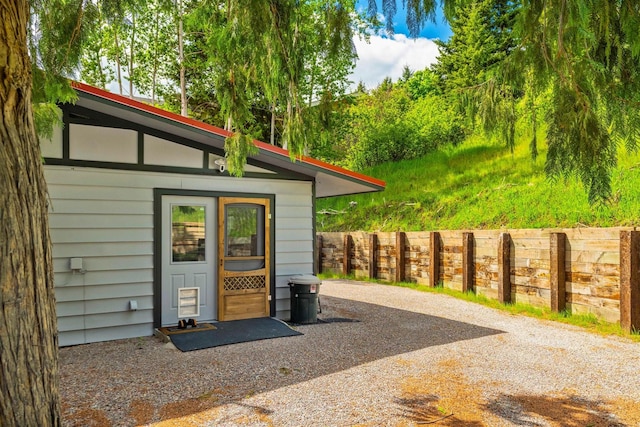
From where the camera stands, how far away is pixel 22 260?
1.78 metres

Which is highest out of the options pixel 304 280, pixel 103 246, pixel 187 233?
pixel 187 233

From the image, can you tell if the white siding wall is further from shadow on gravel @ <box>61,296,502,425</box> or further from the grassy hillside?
the grassy hillside

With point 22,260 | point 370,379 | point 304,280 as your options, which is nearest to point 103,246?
point 304,280

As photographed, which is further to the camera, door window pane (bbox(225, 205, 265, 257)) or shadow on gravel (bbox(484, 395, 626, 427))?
door window pane (bbox(225, 205, 265, 257))

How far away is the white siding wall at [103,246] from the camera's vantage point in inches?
218

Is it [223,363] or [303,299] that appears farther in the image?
[303,299]

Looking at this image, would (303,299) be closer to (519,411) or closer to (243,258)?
(243,258)

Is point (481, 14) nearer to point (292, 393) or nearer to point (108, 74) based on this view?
point (108, 74)

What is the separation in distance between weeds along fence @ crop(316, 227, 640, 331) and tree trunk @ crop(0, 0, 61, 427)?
6408mm

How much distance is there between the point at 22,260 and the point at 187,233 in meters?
4.66

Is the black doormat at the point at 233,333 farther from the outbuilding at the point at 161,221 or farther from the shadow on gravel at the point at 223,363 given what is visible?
the outbuilding at the point at 161,221

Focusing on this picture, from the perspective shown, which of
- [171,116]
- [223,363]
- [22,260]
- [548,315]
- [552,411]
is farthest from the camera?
[548,315]

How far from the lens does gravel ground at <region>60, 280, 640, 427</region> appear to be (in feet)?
11.4

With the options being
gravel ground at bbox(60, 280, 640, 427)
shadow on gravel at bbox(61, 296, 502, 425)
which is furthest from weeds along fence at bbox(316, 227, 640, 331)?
shadow on gravel at bbox(61, 296, 502, 425)
